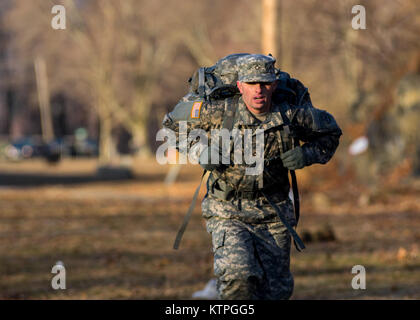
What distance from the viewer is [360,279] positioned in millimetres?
9141

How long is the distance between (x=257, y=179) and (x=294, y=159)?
34cm

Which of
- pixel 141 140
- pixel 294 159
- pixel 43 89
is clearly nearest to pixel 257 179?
pixel 294 159

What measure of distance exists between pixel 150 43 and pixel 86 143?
37.8 feet

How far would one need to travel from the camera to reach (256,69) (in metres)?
5.37

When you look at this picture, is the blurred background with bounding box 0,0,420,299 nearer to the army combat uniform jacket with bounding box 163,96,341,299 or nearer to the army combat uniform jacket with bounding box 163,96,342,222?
the army combat uniform jacket with bounding box 163,96,341,299

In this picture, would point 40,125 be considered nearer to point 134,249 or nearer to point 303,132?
point 134,249

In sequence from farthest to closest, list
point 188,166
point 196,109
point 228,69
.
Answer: point 188,166 → point 228,69 → point 196,109

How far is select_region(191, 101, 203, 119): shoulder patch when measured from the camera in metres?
5.61

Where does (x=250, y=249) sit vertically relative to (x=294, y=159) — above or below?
below

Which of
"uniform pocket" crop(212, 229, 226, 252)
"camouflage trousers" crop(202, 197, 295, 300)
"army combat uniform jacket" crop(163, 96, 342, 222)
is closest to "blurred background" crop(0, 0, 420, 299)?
"camouflage trousers" crop(202, 197, 295, 300)

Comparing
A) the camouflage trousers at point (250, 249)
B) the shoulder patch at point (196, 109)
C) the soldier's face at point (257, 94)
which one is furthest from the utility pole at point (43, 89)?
the soldier's face at point (257, 94)

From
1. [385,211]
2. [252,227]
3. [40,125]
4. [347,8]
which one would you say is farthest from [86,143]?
[252,227]

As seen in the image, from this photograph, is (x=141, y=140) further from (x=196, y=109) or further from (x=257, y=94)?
(x=257, y=94)

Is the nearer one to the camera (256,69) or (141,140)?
(256,69)
